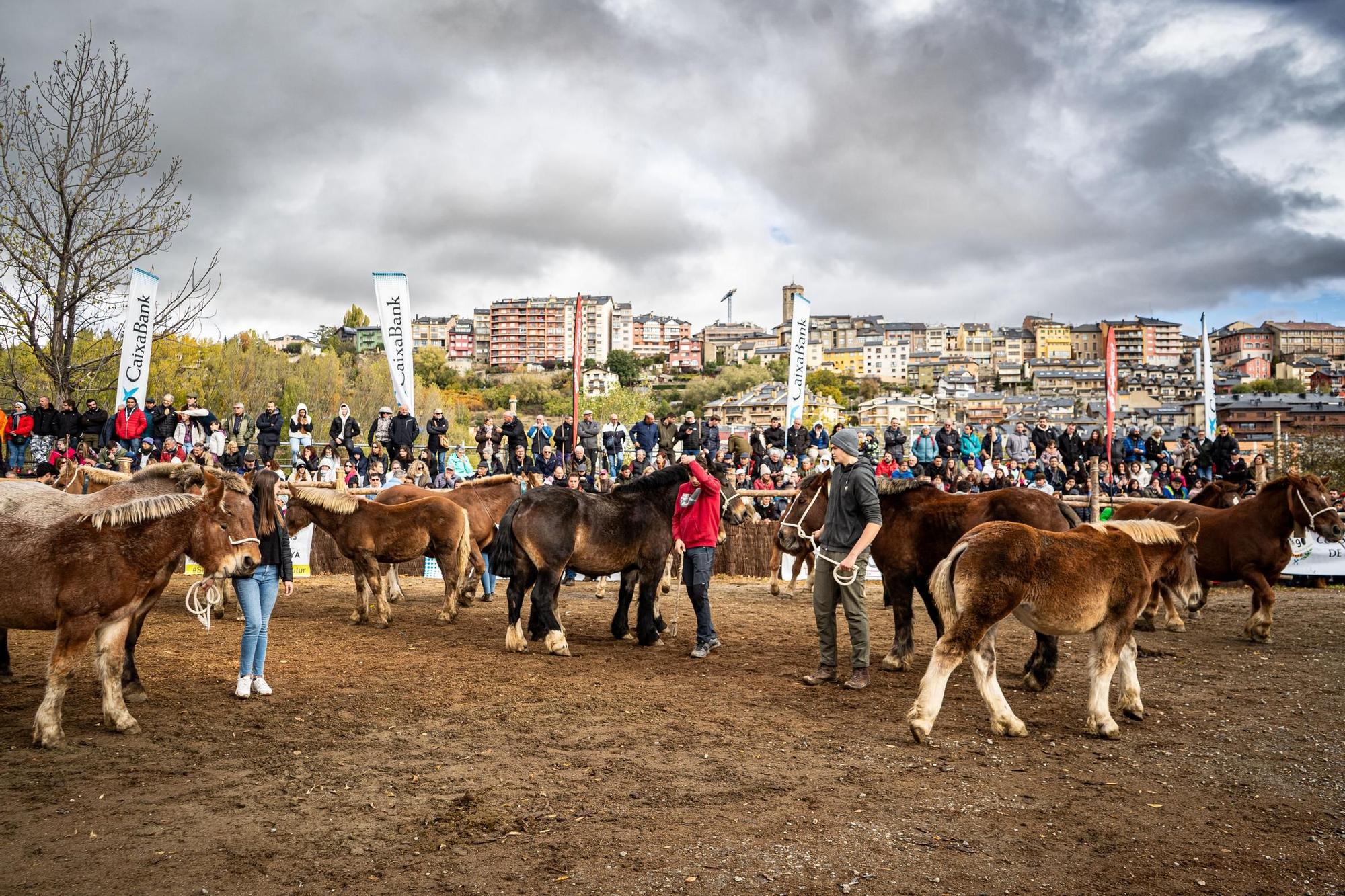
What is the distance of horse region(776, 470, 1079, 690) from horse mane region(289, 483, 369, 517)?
231 inches

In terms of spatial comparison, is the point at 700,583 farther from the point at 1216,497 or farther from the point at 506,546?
the point at 1216,497

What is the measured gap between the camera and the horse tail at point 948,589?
22.0 feet

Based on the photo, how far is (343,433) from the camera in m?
19.0

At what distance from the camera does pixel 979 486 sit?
1817 centimetres

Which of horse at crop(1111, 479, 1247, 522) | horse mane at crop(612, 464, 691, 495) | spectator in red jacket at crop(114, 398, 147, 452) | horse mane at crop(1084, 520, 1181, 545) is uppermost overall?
spectator in red jacket at crop(114, 398, 147, 452)

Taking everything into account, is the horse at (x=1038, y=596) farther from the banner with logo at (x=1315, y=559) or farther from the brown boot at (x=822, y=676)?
the banner with logo at (x=1315, y=559)

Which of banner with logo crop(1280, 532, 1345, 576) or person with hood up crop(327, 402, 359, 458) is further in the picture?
person with hood up crop(327, 402, 359, 458)

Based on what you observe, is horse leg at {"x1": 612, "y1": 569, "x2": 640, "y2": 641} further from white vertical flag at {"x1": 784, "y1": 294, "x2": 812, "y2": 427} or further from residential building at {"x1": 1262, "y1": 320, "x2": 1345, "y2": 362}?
residential building at {"x1": 1262, "y1": 320, "x2": 1345, "y2": 362}

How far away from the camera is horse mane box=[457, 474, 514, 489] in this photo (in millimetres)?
13727

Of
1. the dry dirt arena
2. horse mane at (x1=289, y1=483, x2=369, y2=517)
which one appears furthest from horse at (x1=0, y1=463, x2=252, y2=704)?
horse mane at (x1=289, y1=483, x2=369, y2=517)

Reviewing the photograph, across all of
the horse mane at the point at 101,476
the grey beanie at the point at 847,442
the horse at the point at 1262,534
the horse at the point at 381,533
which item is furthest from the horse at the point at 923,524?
the horse mane at the point at 101,476

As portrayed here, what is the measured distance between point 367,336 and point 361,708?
15429 centimetres

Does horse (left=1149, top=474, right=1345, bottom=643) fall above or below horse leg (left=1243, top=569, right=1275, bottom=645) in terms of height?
above

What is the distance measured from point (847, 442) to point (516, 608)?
4.19 meters
